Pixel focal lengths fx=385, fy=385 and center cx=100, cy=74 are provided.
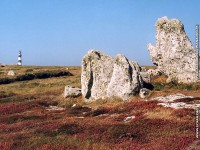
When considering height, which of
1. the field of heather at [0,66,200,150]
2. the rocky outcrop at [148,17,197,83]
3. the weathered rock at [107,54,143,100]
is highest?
the rocky outcrop at [148,17,197,83]

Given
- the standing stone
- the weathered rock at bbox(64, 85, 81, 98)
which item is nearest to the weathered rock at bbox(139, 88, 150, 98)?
the standing stone

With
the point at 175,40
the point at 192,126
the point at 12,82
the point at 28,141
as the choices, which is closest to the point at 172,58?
the point at 175,40

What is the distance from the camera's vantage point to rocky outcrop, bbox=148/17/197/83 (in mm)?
50156

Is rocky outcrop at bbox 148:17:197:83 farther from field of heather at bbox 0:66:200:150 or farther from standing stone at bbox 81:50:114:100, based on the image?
standing stone at bbox 81:50:114:100

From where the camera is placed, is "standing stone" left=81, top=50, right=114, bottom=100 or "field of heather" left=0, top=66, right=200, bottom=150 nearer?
"field of heather" left=0, top=66, right=200, bottom=150

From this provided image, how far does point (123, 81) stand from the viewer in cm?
4453

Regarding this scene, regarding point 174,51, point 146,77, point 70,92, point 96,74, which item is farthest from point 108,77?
point 174,51

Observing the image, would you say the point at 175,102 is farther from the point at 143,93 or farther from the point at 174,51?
the point at 174,51

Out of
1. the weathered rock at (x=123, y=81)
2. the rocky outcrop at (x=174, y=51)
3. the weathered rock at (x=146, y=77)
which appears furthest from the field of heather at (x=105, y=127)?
the rocky outcrop at (x=174, y=51)

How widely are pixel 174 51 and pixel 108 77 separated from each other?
32.7 ft

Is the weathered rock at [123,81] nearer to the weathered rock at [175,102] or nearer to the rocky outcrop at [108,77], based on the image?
the rocky outcrop at [108,77]

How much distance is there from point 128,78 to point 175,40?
10.6 m

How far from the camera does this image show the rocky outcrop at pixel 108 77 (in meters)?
44.3

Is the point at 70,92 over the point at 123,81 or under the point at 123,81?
under
